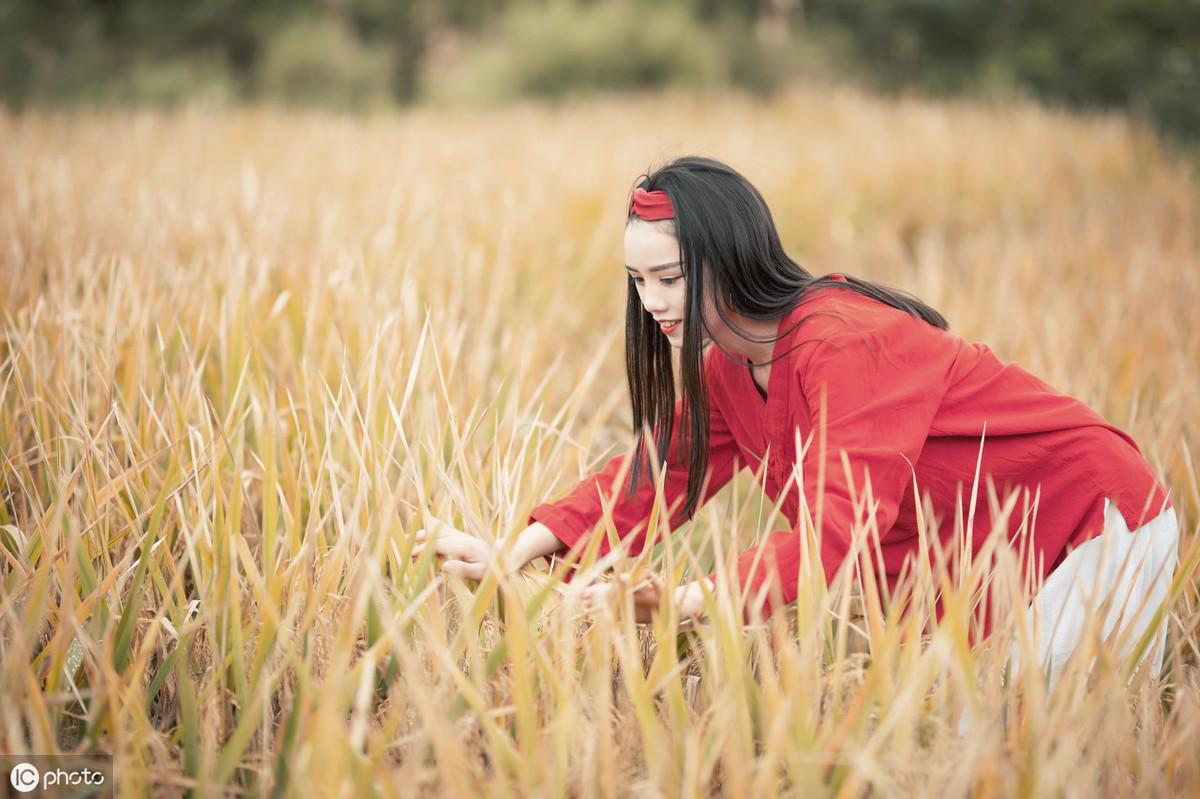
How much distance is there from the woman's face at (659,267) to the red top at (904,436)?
0.13 metres

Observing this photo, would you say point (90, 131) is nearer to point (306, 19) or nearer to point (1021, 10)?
point (306, 19)

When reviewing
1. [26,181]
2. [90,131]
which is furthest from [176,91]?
[26,181]

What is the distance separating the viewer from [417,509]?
116 centimetres

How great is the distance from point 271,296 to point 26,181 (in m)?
1.57

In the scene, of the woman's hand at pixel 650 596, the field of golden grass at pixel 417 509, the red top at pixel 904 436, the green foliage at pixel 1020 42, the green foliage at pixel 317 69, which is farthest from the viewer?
the green foliage at pixel 317 69

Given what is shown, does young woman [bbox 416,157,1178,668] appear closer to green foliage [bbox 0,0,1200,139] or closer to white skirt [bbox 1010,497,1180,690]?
white skirt [bbox 1010,497,1180,690]

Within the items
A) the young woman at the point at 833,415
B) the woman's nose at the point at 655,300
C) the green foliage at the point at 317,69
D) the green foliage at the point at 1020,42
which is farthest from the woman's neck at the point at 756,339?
the green foliage at the point at 317,69

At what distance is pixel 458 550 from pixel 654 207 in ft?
1.38

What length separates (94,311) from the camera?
68.7 inches

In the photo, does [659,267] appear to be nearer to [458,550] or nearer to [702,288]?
[702,288]

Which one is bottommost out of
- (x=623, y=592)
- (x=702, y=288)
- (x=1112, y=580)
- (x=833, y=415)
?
(x=1112, y=580)

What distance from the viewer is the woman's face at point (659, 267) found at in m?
1.10

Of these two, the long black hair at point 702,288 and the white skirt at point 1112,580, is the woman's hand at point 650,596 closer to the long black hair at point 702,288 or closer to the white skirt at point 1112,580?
the long black hair at point 702,288

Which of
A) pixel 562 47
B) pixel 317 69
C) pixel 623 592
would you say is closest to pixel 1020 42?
pixel 562 47
